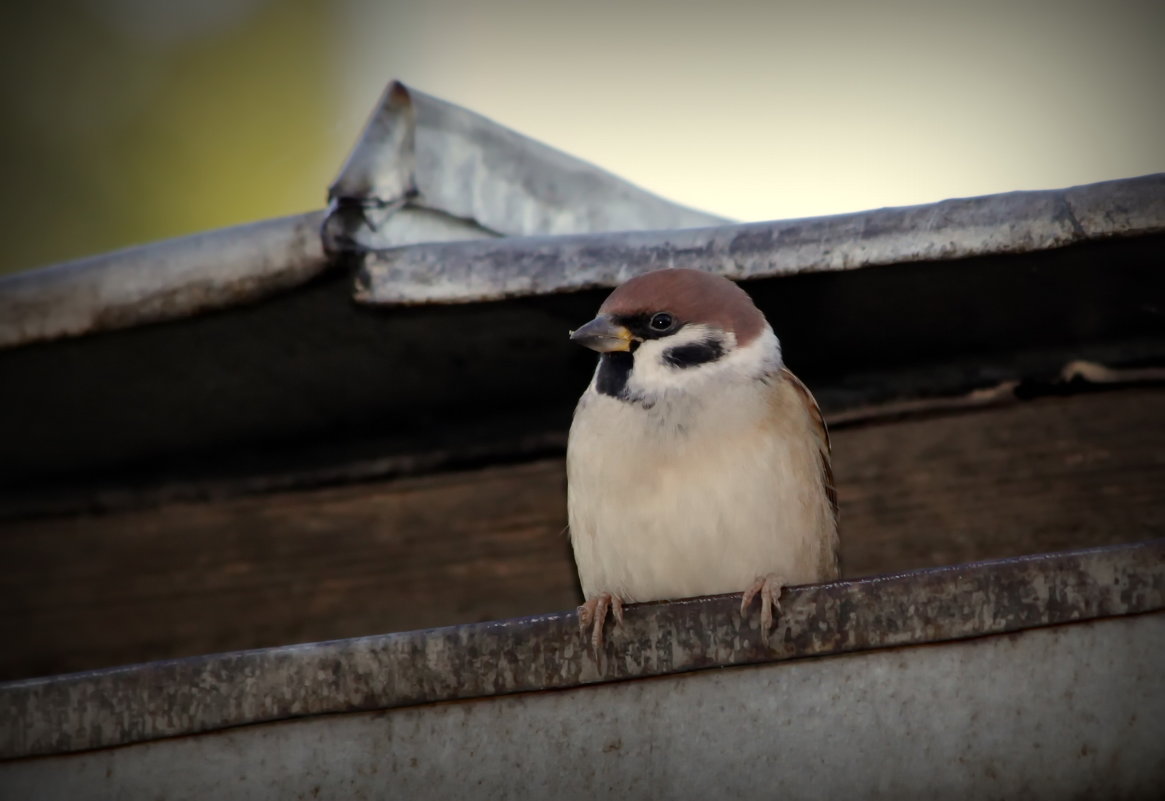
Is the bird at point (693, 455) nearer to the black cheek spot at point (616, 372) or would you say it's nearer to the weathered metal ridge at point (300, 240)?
the black cheek spot at point (616, 372)

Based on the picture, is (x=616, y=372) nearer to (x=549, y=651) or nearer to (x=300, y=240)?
(x=300, y=240)

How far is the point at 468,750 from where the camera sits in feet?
4.42

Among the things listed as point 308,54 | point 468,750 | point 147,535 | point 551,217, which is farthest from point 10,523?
point 308,54

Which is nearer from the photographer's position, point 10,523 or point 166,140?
point 10,523

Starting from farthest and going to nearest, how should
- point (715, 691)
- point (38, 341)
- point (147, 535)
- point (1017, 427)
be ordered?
point (147, 535) → point (1017, 427) → point (38, 341) → point (715, 691)

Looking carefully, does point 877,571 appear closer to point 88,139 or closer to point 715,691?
point 715,691

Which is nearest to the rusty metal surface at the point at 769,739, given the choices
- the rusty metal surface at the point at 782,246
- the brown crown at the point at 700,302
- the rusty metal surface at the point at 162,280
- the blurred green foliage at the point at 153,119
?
the rusty metal surface at the point at 782,246

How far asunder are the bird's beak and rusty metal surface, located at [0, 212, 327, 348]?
1.30 feet

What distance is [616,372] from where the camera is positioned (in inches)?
84.9

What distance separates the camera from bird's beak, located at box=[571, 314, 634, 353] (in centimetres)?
195

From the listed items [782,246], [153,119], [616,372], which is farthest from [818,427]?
[153,119]

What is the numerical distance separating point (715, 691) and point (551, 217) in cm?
112

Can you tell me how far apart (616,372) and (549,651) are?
848mm

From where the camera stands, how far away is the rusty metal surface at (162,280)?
5.77 feet
